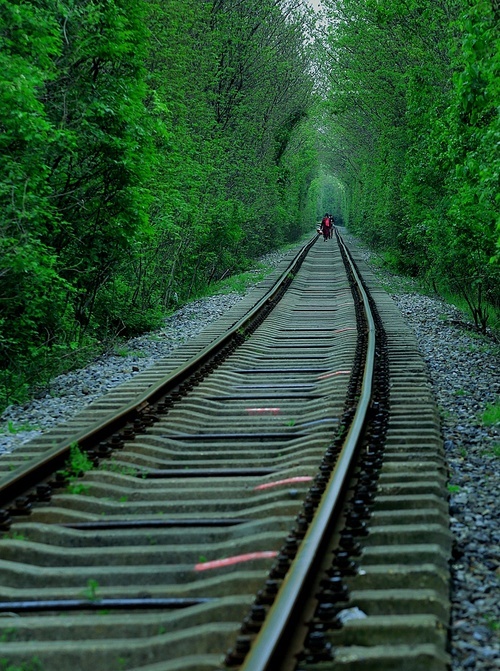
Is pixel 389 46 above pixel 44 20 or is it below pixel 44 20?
above

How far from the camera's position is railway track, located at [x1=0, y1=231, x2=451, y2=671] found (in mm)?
3023

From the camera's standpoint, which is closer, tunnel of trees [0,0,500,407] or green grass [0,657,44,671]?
green grass [0,657,44,671]

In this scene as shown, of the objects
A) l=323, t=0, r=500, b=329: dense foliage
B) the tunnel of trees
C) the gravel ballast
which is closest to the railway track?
the gravel ballast

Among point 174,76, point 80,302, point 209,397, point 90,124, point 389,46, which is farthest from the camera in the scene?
point 389,46

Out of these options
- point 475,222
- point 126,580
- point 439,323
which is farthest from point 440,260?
point 126,580

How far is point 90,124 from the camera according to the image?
10469 mm

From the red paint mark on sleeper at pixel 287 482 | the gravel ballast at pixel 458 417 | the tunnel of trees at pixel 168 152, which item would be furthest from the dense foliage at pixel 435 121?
the red paint mark on sleeper at pixel 287 482

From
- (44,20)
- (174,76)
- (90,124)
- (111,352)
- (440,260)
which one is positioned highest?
(174,76)

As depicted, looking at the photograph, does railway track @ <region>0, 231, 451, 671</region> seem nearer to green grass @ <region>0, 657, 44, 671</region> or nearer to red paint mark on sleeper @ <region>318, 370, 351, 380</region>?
green grass @ <region>0, 657, 44, 671</region>

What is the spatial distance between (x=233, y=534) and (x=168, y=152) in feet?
43.4

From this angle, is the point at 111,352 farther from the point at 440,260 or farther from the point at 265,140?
the point at 265,140

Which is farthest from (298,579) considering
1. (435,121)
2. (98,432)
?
(435,121)

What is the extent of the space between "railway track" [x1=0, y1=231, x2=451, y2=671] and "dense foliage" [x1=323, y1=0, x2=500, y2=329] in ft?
10.1

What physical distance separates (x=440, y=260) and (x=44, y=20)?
10679mm
